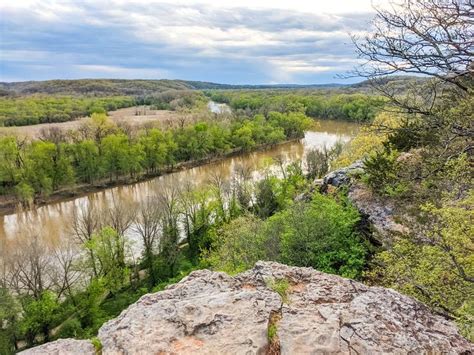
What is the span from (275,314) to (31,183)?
45358 millimetres

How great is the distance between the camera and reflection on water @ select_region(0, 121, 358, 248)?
36.2 meters

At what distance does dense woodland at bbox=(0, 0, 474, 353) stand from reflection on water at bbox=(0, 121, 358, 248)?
83.9 inches

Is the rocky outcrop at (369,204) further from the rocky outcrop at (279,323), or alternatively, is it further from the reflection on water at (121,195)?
the reflection on water at (121,195)

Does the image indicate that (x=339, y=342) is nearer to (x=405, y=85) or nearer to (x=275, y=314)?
(x=275, y=314)

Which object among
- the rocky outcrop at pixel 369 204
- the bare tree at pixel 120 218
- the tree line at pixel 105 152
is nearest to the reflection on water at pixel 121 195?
the tree line at pixel 105 152

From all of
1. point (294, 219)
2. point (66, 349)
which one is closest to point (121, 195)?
point (294, 219)

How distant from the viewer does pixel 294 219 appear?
44.4ft

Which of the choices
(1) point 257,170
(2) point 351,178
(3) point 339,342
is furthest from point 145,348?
(1) point 257,170

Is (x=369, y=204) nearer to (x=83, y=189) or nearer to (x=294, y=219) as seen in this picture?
(x=294, y=219)

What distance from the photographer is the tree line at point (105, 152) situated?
44688 mm

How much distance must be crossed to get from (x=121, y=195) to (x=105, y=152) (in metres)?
7.42

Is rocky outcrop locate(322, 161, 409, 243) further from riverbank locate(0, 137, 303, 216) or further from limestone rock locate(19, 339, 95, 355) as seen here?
riverbank locate(0, 137, 303, 216)

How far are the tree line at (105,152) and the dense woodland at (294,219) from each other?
10.4 inches

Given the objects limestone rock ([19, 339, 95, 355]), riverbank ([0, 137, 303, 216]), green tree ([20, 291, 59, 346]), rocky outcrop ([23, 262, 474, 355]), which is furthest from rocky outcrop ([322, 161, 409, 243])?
riverbank ([0, 137, 303, 216])
